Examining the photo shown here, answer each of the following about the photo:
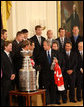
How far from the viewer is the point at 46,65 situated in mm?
7695

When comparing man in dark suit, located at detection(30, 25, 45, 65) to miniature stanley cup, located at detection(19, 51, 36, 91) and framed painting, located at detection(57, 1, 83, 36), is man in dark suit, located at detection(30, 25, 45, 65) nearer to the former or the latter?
miniature stanley cup, located at detection(19, 51, 36, 91)

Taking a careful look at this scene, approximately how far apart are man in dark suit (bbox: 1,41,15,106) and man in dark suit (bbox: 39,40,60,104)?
116 cm

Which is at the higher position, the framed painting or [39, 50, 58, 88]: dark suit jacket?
the framed painting

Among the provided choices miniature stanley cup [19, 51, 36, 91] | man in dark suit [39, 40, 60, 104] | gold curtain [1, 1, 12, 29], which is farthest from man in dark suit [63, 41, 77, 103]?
gold curtain [1, 1, 12, 29]

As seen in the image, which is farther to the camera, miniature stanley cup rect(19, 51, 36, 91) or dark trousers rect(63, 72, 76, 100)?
dark trousers rect(63, 72, 76, 100)

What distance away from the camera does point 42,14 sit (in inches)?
458

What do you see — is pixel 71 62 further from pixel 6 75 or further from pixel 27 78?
pixel 27 78

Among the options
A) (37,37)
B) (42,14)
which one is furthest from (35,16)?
(37,37)

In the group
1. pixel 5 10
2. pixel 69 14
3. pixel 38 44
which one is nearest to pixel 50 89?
pixel 38 44

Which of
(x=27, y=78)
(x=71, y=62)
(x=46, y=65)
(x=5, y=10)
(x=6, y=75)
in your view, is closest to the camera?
(x=27, y=78)

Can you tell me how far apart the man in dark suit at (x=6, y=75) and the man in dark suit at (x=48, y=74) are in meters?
1.16

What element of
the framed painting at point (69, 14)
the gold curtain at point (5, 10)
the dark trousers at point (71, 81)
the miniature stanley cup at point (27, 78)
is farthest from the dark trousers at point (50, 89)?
the framed painting at point (69, 14)

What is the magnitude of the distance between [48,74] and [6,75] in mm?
1407

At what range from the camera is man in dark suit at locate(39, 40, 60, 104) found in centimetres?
769
